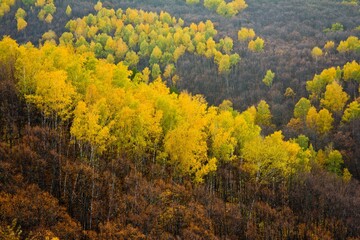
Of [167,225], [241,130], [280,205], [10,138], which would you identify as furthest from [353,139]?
[10,138]

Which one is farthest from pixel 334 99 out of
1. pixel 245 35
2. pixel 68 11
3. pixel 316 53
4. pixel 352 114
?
pixel 68 11

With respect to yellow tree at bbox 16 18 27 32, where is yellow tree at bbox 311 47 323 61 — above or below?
below

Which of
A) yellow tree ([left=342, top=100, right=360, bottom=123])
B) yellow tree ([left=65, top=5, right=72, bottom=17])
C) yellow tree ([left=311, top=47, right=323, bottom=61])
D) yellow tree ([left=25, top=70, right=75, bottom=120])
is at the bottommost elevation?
yellow tree ([left=342, top=100, right=360, bottom=123])

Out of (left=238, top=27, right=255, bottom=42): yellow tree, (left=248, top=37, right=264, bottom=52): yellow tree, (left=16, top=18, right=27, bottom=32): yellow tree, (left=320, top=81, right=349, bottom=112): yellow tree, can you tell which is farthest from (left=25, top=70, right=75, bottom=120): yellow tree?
(left=238, top=27, right=255, bottom=42): yellow tree

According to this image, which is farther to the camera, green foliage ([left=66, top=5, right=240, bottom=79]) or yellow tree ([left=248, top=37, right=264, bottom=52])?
yellow tree ([left=248, top=37, right=264, bottom=52])

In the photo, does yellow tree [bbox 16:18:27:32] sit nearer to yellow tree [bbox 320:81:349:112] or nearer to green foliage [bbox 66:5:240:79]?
green foliage [bbox 66:5:240:79]

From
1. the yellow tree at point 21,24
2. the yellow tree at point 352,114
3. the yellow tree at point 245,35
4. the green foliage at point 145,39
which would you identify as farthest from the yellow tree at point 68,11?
the yellow tree at point 352,114

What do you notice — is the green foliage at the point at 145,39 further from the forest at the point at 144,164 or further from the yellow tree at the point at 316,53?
the forest at the point at 144,164

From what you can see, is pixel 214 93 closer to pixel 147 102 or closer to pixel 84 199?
pixel 147 102

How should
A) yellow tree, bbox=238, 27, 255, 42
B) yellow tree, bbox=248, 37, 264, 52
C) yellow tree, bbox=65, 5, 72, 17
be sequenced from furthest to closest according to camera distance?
1. yellow tree, bbox=65, 5, 72, 17
2. yellow tree, bbox=238, 27, 255, 42
3. yellow tree, bbox=248, 37, 264, 52

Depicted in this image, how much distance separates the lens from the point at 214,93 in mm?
130375

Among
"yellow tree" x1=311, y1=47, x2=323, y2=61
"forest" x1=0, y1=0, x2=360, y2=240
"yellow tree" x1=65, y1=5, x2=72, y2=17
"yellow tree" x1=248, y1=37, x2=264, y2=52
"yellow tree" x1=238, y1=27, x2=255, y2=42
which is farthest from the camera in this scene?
"yellow tree" x1=65, y1=5, x2=72, y2=17

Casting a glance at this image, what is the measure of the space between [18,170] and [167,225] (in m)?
15.7

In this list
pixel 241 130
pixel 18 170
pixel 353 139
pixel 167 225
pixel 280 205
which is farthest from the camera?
pixel 353 139
